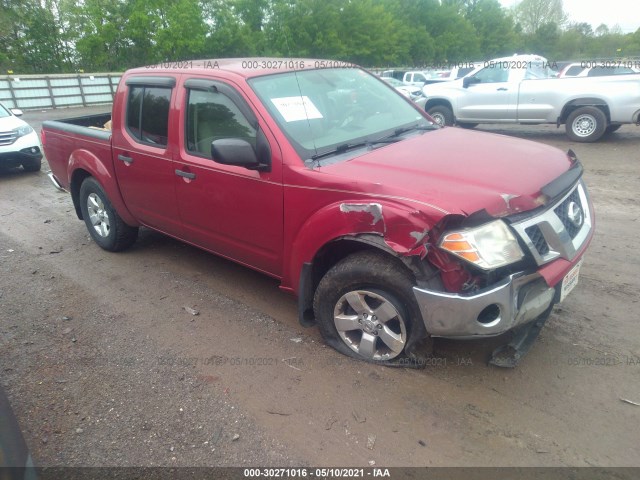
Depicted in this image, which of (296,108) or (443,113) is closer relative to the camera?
(296,108)

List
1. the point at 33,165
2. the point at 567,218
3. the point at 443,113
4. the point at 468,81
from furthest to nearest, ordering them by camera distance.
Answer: the point at 443,113 → the point at 468,81 → the point at 33,165 → the point at 567,218

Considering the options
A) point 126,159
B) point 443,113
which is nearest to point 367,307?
point 126,159

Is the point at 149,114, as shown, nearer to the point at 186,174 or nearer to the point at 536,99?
the point at 186,174

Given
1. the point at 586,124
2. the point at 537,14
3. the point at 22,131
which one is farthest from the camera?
the point at 537,14

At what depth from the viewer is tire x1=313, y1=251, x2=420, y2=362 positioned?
9.46 ft

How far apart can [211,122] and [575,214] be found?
259 centimetres

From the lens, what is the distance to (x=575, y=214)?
3.08m

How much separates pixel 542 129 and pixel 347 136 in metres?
11.2

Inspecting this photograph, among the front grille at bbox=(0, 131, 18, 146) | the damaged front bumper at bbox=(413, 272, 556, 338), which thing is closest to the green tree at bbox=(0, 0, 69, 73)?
the front grille at bbox=(0, 131, 18, 146)

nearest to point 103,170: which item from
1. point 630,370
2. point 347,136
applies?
point 347,136

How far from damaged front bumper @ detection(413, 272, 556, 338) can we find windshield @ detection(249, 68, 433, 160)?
1260mm

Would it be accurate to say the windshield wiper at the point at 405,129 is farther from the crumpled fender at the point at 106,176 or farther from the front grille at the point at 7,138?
the front grille at the point at 7,138

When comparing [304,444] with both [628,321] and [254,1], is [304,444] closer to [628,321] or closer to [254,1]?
[628,321]

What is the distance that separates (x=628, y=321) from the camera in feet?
11.6
